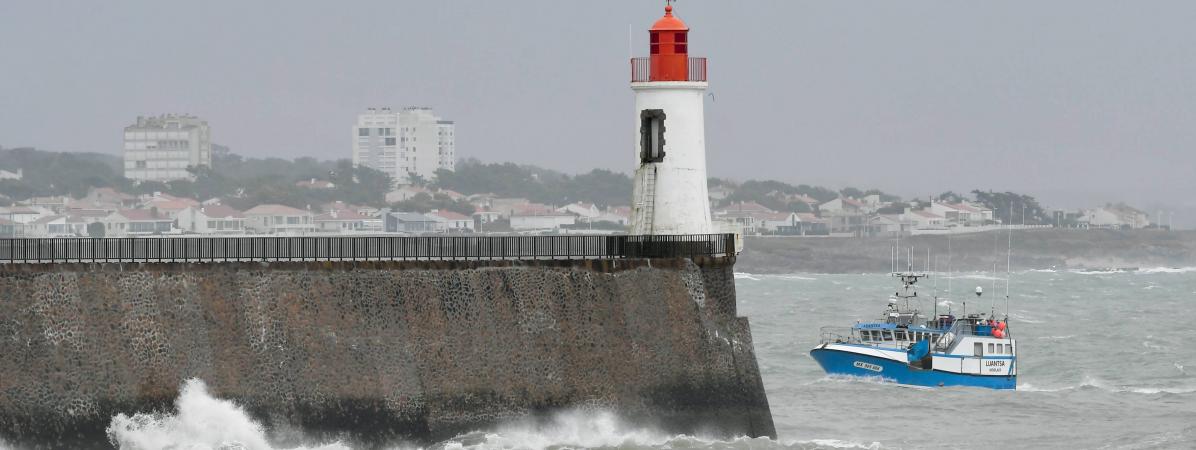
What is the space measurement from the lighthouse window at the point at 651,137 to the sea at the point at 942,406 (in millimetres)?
5288

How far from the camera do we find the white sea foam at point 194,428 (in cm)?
3378

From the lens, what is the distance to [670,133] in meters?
38.4

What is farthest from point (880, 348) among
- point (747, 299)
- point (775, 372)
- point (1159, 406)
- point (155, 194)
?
point (155, 194)

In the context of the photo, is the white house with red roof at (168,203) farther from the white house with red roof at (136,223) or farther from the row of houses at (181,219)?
the white house with red roof at (136,223)

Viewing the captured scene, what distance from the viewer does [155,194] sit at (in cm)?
19775

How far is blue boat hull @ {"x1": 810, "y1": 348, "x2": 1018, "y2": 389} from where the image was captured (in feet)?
184

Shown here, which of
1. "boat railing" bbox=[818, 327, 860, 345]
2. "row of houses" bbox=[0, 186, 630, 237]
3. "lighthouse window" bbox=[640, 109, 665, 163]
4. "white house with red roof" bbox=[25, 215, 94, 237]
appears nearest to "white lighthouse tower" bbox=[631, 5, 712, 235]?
"lighthouse window" bbox=[640, 109, 665, 163]

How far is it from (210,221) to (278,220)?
5.88 m

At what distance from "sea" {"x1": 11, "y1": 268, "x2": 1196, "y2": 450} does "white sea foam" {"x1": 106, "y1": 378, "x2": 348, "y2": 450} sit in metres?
0.02

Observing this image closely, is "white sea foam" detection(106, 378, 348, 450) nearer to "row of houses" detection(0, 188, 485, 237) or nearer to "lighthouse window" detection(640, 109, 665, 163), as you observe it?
"lighthouse window" detection(640, 109, 665, 163)

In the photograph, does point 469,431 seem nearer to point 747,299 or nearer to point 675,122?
point 675,122

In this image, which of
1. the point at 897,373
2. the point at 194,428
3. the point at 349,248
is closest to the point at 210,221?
the point at 897,373

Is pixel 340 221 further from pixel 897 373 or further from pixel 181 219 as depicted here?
pixel 897 373

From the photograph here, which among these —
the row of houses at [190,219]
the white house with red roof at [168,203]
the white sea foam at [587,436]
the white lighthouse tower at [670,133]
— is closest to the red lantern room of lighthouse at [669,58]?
the white lighthouse tower at [670,133]
